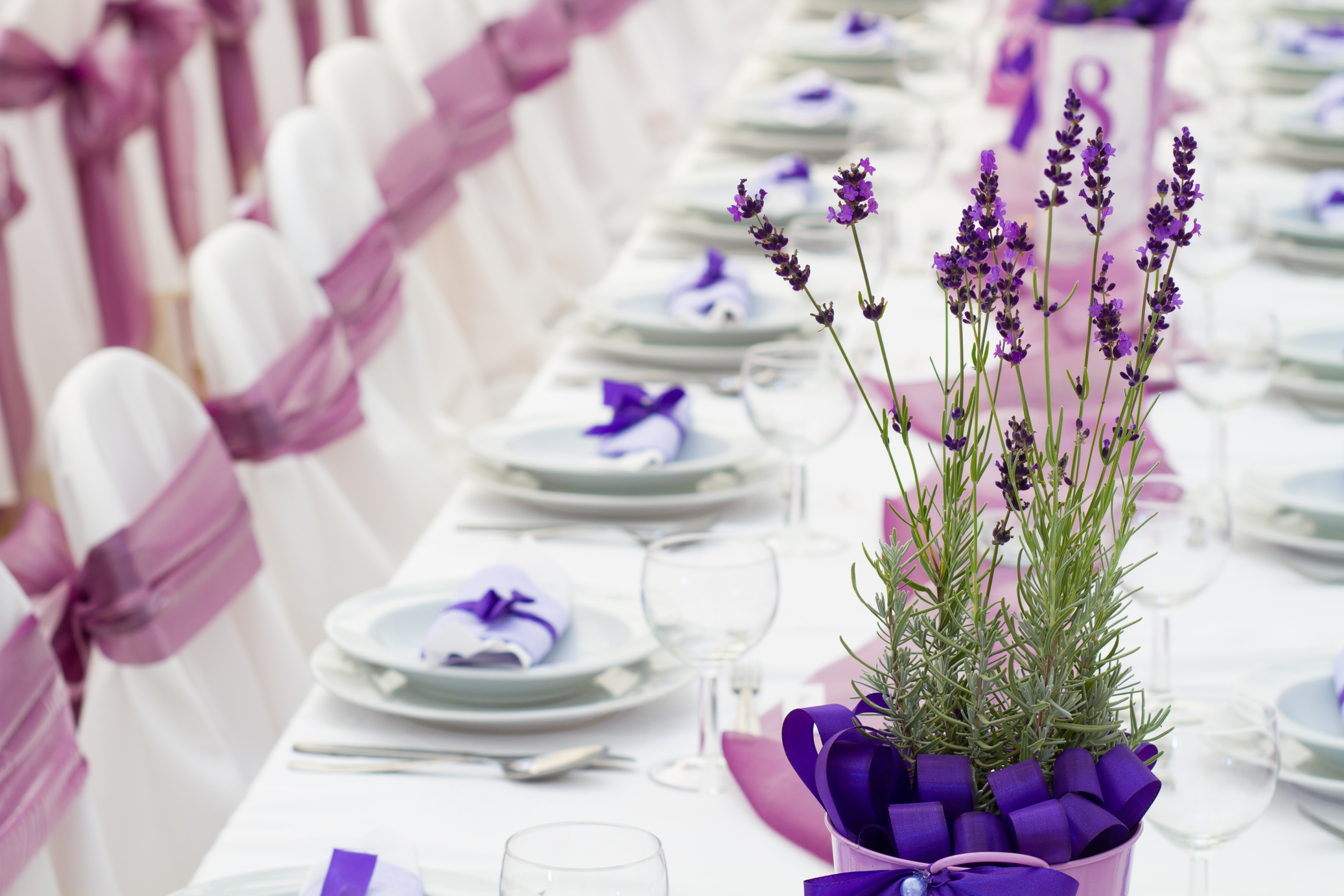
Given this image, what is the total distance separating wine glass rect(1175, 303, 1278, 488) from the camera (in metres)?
1.64

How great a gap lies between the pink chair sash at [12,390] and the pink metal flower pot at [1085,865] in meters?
Answer: 2.71

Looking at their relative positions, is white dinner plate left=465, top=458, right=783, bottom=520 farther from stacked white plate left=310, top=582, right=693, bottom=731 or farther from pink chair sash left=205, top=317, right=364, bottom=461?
pink chair sash left=205, top=317, right=364, bottom=461

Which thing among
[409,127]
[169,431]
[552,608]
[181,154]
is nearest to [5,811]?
[552,608]

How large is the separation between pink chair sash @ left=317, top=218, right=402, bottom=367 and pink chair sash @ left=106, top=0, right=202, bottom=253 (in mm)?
1633

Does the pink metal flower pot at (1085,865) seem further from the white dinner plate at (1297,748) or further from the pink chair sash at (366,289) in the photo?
the pink chair sash at (366,289)

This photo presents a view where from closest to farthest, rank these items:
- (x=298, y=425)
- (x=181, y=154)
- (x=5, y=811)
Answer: (x=5, y=811), (x=298, y=425), (x=181, y=154)

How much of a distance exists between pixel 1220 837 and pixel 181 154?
3.79 meters

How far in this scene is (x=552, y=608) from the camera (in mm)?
1363

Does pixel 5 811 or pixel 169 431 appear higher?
pixel 169 431

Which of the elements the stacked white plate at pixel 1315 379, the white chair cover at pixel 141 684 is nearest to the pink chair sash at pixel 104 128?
the white chair cover at pixel 141 684

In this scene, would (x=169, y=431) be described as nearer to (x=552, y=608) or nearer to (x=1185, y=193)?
(x=552, y=608)

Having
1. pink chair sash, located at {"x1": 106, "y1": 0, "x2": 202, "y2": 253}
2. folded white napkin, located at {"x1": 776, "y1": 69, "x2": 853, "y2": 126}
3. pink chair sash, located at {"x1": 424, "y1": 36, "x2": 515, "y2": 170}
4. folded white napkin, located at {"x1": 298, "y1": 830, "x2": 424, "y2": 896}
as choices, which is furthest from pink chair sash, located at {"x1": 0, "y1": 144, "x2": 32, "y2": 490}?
folded white napkin, located at {"x1": 298, "y1": 830, "x2": 424, "y2": 896}

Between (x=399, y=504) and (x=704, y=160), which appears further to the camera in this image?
(x=704, y=160)

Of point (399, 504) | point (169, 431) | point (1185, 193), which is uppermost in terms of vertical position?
point (1185, 193)
